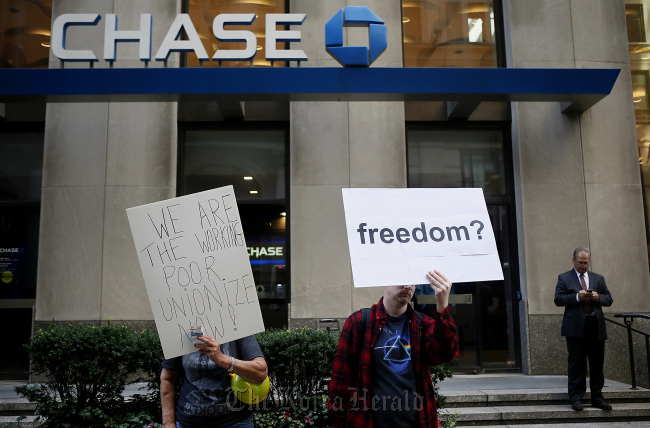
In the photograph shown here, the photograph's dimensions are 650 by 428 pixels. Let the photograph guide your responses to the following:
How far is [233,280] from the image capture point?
3479 mm

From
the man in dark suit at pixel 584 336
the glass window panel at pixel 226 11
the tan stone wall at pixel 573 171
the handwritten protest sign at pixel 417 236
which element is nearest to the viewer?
the handwritten protest sign at pixel 417 236

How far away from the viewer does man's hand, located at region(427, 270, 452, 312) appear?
122 inches

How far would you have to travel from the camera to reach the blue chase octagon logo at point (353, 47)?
8.81 m

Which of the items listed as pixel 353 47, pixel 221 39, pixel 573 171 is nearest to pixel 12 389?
pixel 221 39

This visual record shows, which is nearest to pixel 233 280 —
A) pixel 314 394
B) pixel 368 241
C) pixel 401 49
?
pixel 368 241

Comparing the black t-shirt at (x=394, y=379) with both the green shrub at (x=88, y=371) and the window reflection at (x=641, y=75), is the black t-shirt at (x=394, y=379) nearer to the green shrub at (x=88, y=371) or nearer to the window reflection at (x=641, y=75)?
the green shrub at (x=88, y=371)

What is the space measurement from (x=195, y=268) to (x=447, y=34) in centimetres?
893

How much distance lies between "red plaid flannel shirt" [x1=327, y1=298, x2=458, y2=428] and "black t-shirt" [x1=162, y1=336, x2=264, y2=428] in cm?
56

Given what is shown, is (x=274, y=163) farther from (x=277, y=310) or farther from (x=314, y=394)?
(x=314, y=394)

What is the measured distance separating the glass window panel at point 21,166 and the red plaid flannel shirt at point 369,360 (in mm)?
8588

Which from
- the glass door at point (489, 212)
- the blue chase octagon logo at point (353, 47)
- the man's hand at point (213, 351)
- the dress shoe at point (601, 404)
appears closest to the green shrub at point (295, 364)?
the man's hand at point (213, 351)

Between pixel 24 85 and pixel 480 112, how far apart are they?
7731 millimetres

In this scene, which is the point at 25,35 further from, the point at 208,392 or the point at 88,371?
the point at 208,392

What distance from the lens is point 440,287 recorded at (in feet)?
10.2
